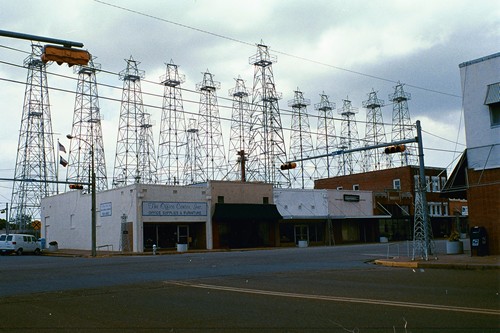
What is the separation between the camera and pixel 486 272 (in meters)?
19.0

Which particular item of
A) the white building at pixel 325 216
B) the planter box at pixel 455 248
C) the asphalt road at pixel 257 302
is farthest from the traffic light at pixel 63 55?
the white building at pixel 325 216

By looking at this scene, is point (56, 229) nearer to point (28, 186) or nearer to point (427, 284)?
point (28, 186)

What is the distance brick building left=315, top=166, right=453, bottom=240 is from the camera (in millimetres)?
64750

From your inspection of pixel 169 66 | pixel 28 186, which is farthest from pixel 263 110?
pixel 28 186

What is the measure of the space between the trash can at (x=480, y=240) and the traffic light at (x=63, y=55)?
18.3 m

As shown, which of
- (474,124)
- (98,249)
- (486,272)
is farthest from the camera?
(98,249)

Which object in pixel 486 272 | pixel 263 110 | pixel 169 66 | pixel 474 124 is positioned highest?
pixel 169 66

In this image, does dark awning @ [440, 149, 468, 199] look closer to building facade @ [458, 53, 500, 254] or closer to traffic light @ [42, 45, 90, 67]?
building facade @ [458, 53, 500, 254]

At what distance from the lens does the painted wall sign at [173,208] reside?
45.8m

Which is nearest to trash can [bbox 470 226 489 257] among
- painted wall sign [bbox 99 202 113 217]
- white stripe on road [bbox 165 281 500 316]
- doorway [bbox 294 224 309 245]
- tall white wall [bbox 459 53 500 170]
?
tall white wall [bbox 459 53 500 170]

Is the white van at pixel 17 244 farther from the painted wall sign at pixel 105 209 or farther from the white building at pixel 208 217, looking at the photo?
the painted wall sign at pixel 105 209

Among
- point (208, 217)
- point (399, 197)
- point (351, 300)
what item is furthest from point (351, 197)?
point (351, 300)

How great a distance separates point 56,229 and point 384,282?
47749 mm

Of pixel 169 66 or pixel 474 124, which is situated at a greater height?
pixel 169 66
